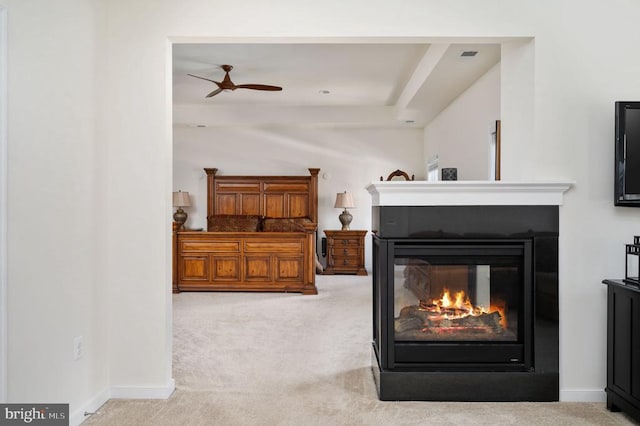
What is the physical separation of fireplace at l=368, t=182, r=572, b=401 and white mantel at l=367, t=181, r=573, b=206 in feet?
0.08

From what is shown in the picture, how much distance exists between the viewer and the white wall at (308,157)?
9125 millimetres

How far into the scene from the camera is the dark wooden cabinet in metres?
2.55

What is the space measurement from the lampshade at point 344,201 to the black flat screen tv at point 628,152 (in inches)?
235

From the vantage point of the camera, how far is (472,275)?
300 cm

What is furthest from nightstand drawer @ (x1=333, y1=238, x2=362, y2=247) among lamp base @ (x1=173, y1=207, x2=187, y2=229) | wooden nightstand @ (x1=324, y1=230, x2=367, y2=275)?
lamp base @ (x1=173, y1=207, x2=187, y2=229)

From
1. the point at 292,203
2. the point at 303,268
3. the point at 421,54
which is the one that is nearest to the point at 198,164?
the point at 292,203

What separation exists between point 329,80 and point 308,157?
2.51 m

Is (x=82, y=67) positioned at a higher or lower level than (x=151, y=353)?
higher

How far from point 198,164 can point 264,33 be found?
648 centimetres

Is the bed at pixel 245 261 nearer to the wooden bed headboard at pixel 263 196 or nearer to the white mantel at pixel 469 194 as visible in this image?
the wooden bed headboard at pixel 263 196

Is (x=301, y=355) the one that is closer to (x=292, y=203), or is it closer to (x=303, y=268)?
(x=303, y=268)

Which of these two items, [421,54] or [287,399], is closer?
[287,399]

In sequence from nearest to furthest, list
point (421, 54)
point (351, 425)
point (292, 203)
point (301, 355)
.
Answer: point (351, 425) → point (301, 355) → point (421, 54) → point (292, 203)

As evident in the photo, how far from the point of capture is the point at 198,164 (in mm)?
9148
